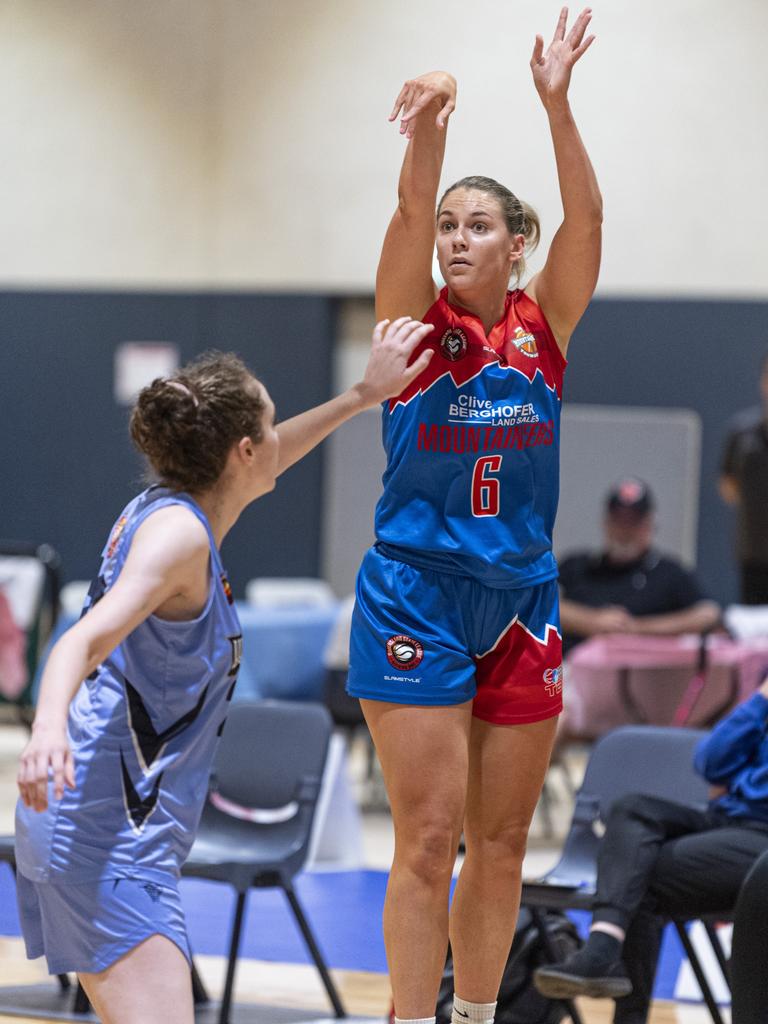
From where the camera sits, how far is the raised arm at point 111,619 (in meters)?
2.16

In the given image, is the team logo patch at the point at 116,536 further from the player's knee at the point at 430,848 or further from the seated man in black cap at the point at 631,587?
the seated man in black cap at the point at 631,587

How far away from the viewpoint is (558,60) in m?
2.91

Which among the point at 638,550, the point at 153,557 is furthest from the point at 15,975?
the point at 638,550

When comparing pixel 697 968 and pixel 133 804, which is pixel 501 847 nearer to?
pixel 133 804

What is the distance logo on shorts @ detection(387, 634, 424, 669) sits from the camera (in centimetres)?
291

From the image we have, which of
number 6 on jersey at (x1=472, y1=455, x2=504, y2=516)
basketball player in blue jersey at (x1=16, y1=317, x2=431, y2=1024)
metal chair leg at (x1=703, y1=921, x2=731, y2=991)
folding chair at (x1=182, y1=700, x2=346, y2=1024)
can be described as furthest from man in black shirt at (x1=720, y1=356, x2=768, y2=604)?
basketball player in blue jersey at (x1=16, y1=317, x2=431, y2=1024)

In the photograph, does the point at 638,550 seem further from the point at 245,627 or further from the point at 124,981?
the point at 124,981

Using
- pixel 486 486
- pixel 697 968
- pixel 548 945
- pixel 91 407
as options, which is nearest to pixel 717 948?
pixel 697 968

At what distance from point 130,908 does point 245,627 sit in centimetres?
489

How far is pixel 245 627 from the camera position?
7352 mm

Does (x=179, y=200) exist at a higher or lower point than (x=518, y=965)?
higher

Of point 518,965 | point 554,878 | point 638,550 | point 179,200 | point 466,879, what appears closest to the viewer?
point 466,879

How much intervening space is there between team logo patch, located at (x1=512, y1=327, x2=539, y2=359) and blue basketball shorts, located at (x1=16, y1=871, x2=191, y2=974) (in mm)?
1200

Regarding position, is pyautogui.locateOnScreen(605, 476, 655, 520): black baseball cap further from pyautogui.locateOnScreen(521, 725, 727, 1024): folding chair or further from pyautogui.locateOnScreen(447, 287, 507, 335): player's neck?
pyautogui.locateOnScreen(447, 287, 507, 335): player's neck
